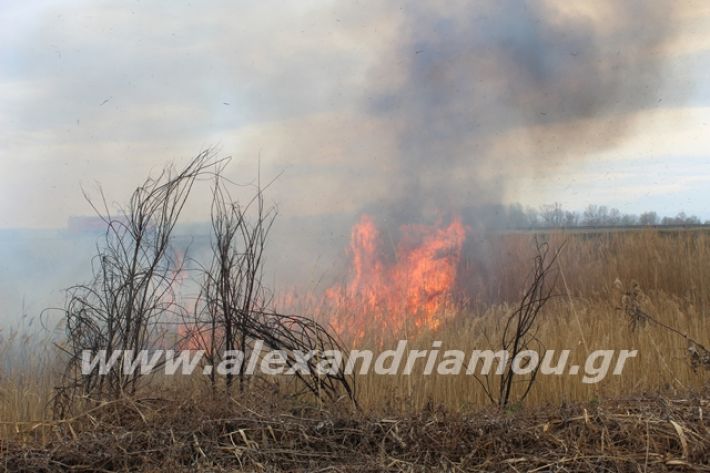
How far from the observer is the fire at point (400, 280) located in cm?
816

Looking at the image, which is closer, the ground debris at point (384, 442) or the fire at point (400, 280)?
the ground debris at point (384, 442)

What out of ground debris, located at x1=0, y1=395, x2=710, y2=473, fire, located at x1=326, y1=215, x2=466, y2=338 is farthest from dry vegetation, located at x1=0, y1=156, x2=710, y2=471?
fire, located at x1=326, y1=215, x2=466, y2=338

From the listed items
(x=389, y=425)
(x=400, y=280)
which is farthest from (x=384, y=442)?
(x=400, y=280)

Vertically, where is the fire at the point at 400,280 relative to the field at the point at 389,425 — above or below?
above

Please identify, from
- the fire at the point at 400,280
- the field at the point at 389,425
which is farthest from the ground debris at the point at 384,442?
the fire at the point at 400,280

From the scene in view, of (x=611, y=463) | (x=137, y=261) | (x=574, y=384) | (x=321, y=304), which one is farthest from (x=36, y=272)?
(x=611, y=463)

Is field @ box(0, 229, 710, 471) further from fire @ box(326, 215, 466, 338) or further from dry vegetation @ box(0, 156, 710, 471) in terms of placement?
fire @ box(326, 215, 466, 338)

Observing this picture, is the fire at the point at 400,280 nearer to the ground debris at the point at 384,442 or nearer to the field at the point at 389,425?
the field at the point at 389,425

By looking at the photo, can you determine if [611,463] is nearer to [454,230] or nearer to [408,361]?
[408,361]

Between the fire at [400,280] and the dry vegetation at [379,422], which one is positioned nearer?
the dry vegetation at [379,422]

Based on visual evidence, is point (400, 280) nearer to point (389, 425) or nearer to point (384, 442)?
point (389, 425)

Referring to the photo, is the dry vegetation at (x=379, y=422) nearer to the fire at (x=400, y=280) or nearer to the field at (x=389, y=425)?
the field at (x=389, y=425)

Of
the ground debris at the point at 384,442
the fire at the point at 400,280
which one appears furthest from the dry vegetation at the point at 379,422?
the fire at the point at 400,280

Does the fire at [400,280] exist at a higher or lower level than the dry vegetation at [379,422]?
higher
